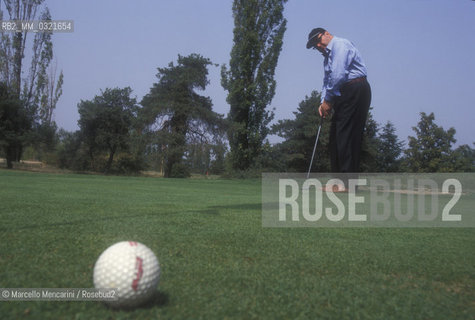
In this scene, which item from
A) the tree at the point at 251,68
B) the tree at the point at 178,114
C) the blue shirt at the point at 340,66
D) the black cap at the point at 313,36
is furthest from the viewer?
the tree at the point at 178,114

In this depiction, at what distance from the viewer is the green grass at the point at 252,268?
154 cm

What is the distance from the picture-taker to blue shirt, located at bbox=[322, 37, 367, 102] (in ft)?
15.9

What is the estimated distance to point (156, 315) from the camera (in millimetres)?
1429

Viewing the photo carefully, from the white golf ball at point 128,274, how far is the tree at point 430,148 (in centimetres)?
1603

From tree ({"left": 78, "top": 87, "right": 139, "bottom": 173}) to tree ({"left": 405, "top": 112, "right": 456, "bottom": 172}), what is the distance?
89.2 ft

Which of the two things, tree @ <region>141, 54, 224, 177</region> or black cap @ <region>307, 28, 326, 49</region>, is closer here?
black cap @ <region>307, 28, 326, 49</region>

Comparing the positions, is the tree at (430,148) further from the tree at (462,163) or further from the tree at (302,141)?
the tree at (302,141)

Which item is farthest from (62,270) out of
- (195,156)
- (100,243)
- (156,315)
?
(195,156)

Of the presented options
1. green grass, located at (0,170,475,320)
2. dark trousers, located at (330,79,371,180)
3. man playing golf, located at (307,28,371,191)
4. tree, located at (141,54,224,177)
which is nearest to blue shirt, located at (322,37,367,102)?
man playing golf, located at (307,28,371,191)

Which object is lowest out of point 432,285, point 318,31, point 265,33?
point 432,285

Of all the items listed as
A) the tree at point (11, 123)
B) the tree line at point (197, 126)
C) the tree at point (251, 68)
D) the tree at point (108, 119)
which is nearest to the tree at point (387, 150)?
the tree line at point (197, 126)

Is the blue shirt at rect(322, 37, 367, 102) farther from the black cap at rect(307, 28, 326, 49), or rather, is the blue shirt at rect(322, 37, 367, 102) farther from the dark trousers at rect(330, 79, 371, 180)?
the black cap at rect(307, 28, 326, 49)

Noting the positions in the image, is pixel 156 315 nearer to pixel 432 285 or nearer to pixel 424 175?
pixel 432 285

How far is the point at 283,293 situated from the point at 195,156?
98.9ft
